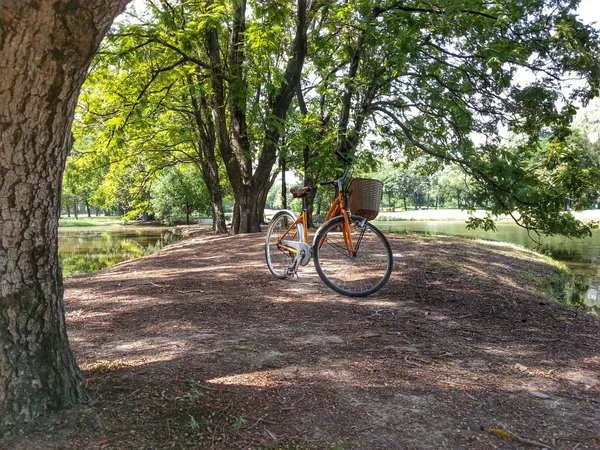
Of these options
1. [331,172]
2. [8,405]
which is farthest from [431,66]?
[8,405]

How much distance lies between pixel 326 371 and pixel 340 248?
7.70ft

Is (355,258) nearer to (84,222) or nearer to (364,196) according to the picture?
(364,196)

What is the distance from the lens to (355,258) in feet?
16.1

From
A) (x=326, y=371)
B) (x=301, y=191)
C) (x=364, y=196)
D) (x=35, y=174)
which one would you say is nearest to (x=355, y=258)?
(x=364, y=196)

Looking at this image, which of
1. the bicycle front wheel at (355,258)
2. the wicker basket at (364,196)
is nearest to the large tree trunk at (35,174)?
the bicycle front wheel at (355,258)

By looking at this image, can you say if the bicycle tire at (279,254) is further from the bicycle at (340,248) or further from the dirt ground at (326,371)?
the dirt ground at (326,371)

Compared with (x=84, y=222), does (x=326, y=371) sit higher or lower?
lower

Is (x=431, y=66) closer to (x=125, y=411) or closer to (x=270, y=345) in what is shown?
(x=270, y=345)

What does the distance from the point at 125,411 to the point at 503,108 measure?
10.6 metres

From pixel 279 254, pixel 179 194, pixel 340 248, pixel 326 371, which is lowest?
pixel 326 371

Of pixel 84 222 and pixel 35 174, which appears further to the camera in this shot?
pixel 84 222

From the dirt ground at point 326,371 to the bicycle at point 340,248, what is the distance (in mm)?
264

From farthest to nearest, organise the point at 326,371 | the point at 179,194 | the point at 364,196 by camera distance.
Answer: the point at 179,194, the point at 364,196, the point at 326,371

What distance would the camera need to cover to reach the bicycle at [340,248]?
4664 mm
